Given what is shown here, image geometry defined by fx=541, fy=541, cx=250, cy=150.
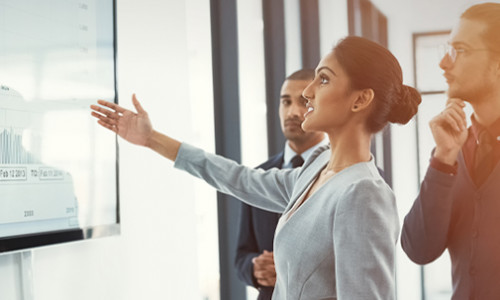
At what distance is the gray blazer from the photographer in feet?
3.79

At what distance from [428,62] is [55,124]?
1654 mm

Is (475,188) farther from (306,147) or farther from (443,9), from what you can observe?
(443,9)

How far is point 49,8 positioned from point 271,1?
139 centimetres

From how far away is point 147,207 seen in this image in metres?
2.31

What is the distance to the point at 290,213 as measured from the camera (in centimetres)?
141

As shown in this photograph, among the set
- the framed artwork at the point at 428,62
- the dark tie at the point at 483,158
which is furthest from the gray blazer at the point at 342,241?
the framed artwork at the point at 428,62

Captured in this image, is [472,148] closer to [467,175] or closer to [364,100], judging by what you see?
[467,175]

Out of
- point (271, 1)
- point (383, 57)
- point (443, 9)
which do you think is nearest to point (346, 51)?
point (383, 57)

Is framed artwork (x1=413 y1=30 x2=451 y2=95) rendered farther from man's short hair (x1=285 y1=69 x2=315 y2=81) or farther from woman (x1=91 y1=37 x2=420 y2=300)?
woman (x1=91 y1=37 x2=420 y2=300)

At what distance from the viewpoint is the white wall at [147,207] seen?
191cm

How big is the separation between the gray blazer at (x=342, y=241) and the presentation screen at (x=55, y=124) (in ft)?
2.57

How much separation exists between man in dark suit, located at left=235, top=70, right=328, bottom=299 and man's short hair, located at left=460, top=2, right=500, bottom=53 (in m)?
0.77

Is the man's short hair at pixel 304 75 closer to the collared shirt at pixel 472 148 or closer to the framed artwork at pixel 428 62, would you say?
the framed artwork at pixel 428 62

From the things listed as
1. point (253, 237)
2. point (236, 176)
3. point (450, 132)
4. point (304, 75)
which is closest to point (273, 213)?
point (253, 237)
